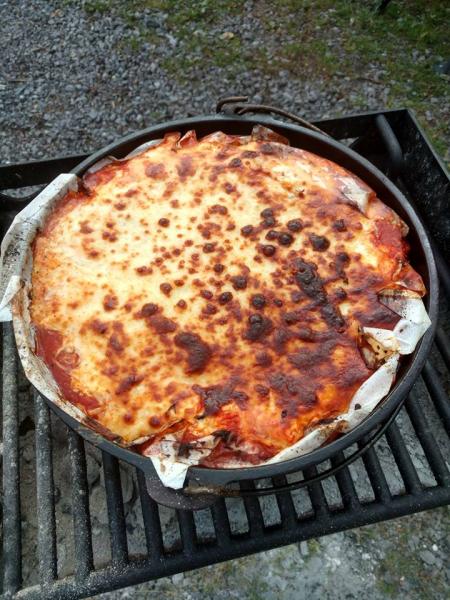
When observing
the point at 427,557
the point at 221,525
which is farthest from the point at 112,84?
the point at 427,557

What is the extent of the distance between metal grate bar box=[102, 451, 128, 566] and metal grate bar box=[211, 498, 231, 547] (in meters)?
0.39

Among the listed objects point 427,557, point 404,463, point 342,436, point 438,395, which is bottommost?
point 427,557

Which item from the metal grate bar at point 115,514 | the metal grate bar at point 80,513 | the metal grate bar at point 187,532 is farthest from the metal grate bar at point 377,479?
the metal grate bar at point 80,513

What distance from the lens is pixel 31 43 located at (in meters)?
4.57

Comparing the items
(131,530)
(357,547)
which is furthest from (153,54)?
(357,547)

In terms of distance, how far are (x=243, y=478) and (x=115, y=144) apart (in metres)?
1.60

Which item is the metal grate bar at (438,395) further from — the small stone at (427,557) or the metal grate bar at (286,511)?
the metal grate bar at (286,511)

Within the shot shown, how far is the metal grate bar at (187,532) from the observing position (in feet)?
6.98

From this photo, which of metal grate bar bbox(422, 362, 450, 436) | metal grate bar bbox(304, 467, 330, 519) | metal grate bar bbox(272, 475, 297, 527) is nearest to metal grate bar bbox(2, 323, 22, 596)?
metal grate bar bbox(272, 475, 297, 527)

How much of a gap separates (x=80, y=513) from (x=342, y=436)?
1.20 metres

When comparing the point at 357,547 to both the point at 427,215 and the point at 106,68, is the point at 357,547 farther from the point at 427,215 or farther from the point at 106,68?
the point at 106,68

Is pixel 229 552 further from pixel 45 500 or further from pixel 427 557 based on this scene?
pixel 427 557

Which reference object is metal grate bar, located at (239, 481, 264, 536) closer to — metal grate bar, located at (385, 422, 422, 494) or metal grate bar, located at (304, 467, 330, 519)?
metal grate bar, located at (304, 467, 330, 519)

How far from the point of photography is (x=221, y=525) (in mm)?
2172
